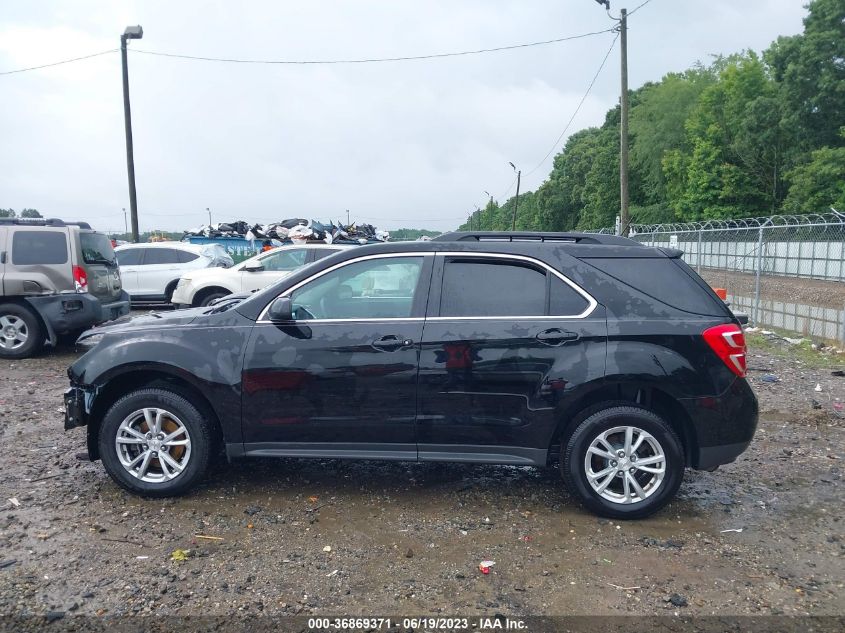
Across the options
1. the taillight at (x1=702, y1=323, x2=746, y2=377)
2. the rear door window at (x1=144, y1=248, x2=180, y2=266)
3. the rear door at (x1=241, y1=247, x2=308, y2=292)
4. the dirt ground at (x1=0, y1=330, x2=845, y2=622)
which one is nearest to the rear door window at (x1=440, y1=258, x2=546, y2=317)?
the taillight at (x1=702, y1=323, x2=746, y2=377)

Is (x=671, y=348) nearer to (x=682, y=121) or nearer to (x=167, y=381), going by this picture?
(x=167, y=381)

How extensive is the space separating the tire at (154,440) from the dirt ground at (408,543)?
0.52 ft

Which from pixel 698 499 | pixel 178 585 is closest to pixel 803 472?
pixel 698 499

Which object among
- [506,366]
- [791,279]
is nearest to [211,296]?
[506,366]

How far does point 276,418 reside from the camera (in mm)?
4492

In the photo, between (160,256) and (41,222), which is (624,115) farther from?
(41,222)

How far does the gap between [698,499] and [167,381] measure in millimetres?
3798

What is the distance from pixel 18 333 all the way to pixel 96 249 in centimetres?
160

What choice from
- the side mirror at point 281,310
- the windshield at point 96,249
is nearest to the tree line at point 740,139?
the windshield at point 96,249

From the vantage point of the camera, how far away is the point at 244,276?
42.9 ft

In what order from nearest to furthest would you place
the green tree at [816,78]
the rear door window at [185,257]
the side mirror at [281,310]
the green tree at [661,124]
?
1. the side mirror at [281,310]
2. the rear door window at [185,257]
3. the green tree at [816,78]
4. the green tree at [661,124]

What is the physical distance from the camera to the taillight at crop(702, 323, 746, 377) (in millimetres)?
4301

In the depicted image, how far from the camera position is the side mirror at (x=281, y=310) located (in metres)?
4.41

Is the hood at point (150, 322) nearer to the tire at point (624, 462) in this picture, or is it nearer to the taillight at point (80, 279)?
the tire at point (624, 462)
